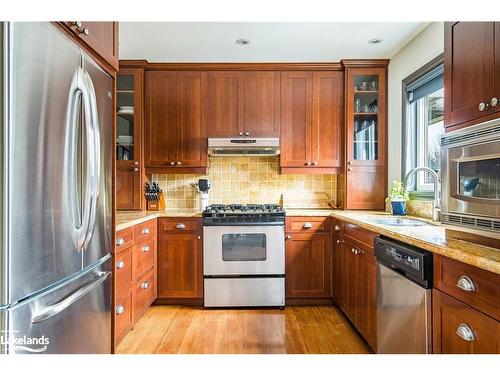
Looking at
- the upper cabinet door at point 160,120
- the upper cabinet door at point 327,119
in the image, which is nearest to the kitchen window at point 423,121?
the upper cabinet door at point 327,119

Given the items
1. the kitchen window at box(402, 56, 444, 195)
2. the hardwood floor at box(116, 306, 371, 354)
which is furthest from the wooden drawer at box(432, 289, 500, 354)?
the kitchen window at box(402, 56, 444, 195)

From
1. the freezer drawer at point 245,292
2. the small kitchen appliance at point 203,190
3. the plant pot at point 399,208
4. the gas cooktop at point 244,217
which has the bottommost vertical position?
the freezer drawer at point 245,292

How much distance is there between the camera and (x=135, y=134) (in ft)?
10.0

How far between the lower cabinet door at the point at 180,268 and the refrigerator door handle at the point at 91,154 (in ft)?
5.16

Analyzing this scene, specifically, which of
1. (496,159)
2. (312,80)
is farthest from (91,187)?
(312,80)

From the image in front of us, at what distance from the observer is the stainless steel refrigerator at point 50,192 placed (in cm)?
89

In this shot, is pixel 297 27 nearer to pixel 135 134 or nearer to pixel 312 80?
pixel 312 80

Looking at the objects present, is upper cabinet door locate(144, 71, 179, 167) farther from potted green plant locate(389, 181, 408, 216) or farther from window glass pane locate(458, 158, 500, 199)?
window glass pane locate(458, 158, 500, 199)

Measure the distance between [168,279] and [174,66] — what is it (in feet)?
7.06

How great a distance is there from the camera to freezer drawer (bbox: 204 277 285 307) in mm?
2789

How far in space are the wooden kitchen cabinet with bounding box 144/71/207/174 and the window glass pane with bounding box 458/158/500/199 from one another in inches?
91.0

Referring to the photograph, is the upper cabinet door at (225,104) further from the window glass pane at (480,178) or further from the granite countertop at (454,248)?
the window glass pane at (480,178)
